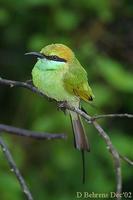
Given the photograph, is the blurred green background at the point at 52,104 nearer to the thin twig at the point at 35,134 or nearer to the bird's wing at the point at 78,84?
the bird's wing at the point at 78,84

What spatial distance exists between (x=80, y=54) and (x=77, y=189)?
641mm

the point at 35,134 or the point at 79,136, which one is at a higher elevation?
the point at 35,134

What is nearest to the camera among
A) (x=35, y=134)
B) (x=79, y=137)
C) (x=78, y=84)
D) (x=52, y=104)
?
(x=35, y=134)

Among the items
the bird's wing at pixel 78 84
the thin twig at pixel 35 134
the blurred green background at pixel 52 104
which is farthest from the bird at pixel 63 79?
the blurred green background at pixel 52 104

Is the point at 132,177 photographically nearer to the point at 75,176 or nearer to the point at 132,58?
the point at 75,176

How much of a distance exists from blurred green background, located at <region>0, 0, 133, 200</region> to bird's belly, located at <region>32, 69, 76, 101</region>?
1.18 metres

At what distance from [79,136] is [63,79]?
170mm

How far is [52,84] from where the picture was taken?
5.52 feet

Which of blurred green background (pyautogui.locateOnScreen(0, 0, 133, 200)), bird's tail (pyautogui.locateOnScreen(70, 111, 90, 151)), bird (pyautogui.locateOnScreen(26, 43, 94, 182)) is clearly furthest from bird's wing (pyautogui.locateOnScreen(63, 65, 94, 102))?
blurred green background (pyautogui.locateOnScreen(0, 0, 133, 200))

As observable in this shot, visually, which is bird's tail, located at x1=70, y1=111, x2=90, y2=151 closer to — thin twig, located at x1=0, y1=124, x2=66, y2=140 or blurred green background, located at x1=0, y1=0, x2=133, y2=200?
thin twig, located at x1=0, y1=124, x2=66, y2=140

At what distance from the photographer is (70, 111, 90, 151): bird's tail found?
1.65m

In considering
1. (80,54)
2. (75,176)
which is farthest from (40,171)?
(80,54)

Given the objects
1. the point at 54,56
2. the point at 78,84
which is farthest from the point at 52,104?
the point at 54,56

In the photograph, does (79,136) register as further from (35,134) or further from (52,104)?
(52,104)
